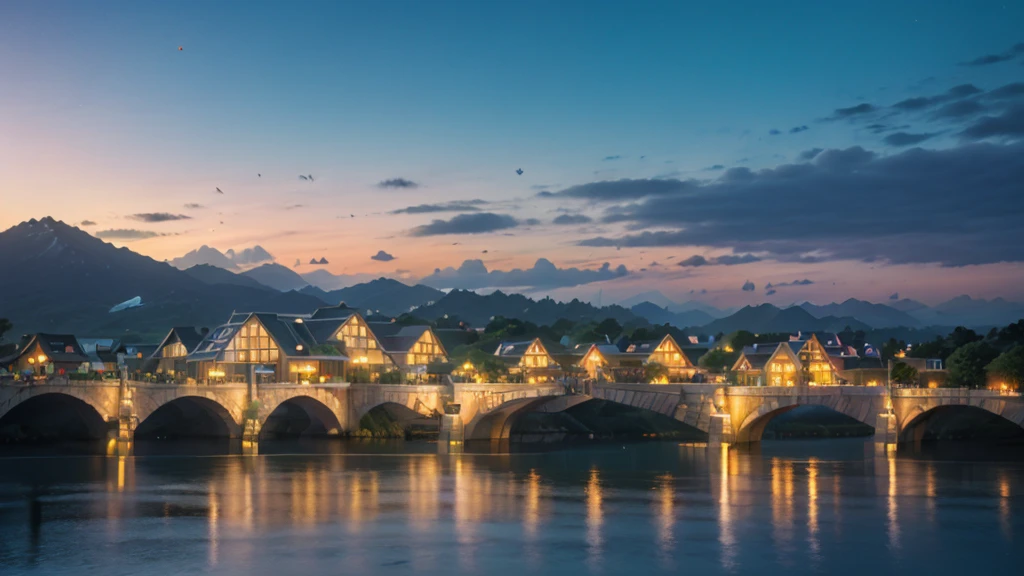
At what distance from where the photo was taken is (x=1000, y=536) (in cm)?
4888

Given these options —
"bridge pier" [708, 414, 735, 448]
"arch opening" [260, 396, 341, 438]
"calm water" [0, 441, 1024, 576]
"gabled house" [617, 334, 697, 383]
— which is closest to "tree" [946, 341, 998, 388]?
"calm water" [0, 441, 1024, 576]

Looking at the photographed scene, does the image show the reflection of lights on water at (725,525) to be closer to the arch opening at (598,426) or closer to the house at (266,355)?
the arch opening at (598,426)

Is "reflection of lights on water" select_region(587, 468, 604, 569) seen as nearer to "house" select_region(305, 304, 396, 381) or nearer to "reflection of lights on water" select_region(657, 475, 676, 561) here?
"reflection of lights on water" select_region(657, 475, 676, 561)

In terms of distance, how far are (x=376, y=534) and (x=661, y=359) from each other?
116 m

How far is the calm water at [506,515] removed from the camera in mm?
43281

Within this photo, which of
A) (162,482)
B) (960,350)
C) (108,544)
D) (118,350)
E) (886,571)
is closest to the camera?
(886,571)

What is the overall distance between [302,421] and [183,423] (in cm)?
1201

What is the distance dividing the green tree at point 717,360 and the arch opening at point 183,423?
253 feet

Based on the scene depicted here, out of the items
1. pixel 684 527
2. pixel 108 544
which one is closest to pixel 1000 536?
pixel 684 527

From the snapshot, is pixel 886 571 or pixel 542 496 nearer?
pixel 886 571

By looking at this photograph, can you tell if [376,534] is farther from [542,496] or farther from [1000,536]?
[1000,536]

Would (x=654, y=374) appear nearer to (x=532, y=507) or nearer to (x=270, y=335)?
(x=270, y=335)

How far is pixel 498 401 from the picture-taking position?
94.9 metres

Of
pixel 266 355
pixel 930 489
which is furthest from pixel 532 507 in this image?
pixel 266 355
